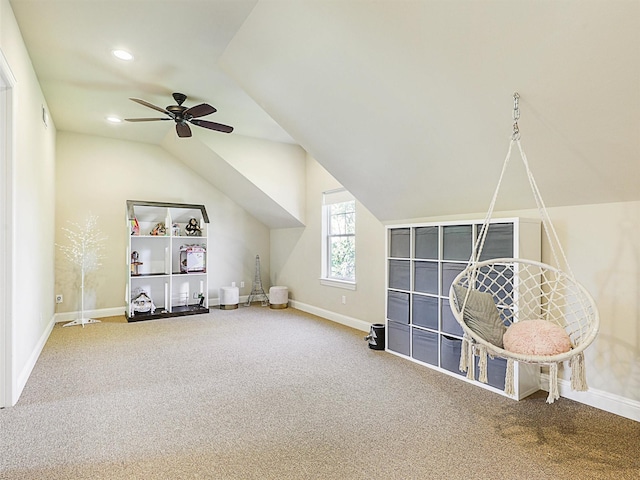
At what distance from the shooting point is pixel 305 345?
424 centimetres

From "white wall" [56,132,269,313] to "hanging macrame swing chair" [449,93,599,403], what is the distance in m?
4.98

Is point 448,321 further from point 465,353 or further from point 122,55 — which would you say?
point 122,55

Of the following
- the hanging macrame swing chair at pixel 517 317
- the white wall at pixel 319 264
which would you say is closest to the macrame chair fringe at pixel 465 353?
the hanging macrame swing chair at pixel 517 317

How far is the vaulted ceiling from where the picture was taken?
6.23ft

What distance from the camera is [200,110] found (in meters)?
3.84

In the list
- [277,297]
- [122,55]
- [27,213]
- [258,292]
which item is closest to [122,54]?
[122,55]

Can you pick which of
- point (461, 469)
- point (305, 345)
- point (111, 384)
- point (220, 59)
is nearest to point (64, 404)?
point (111, 384)

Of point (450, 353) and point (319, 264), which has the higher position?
point (319, 264)

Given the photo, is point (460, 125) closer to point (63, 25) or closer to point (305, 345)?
point (305, 345)

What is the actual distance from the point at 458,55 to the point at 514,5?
42cm

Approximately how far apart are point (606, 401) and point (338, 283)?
3.40m

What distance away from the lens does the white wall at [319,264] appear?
484 centimetres

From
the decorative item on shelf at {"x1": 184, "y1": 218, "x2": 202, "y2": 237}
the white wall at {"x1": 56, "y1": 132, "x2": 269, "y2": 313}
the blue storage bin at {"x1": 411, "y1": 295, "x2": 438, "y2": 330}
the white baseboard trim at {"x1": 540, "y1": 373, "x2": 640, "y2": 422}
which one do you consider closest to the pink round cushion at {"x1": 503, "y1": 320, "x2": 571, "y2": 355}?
the white baseboard trim at {"x1": 540, "y1": 373, "x2": 640, "y2": 422}

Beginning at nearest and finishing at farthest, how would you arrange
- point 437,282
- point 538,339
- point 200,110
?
1. point 538,339
2. point 437,282
3. point 200,110
